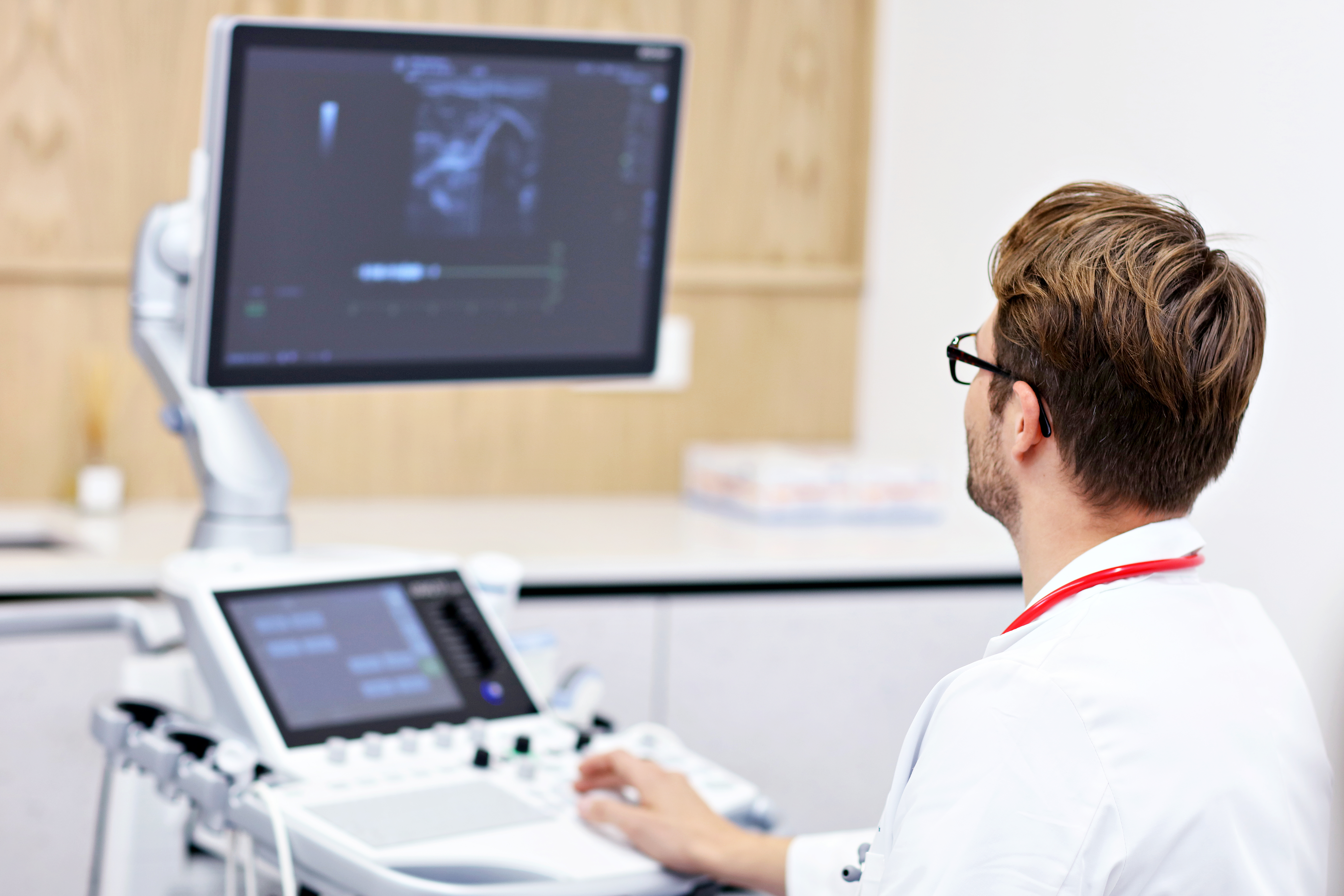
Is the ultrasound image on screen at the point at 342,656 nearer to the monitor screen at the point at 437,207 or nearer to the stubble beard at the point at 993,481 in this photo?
the monitor screen at the point at 437,207

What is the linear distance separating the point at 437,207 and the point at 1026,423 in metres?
0.88

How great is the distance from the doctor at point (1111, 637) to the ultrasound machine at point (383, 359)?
1.28ft

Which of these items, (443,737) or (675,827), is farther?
(443,737)

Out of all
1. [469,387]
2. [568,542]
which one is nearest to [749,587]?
[568,542]

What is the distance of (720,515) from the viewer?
2.65 metres

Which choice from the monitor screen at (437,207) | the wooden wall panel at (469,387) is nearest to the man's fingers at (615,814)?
the monitor screen at (437,207)

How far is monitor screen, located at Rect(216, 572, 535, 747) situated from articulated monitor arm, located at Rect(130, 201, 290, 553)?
0.56ft

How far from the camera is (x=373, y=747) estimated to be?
1.43m

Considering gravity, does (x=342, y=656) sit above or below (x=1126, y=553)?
below

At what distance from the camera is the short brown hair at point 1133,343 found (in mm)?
1060

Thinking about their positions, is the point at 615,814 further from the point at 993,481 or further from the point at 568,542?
the point at 568,542

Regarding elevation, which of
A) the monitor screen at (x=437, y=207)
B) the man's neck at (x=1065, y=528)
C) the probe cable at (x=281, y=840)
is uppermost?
the monitor screen at (x=437, y=207)

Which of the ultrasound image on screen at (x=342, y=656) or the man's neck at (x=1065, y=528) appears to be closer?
the man's neck at (x=1065, y=528)

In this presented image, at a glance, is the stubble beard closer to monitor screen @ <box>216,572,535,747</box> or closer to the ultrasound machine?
the ultrasound machine
